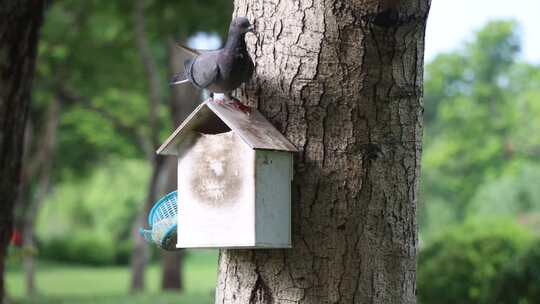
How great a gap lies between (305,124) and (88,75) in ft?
48.5

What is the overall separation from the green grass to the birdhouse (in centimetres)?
916

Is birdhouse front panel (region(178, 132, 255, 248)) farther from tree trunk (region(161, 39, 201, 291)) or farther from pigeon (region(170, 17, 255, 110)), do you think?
tree trunk (region(161, 39, 201, 291))

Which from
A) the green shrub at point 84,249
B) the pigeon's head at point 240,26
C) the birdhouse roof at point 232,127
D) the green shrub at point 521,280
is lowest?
the green shrub at point 521,280

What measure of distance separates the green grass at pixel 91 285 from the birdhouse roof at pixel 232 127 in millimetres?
9159

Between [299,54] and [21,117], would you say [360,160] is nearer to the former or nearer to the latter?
[299,54]

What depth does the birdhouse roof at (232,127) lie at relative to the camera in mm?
2621

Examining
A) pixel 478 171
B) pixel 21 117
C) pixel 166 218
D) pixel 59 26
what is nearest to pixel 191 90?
pixel 59 26

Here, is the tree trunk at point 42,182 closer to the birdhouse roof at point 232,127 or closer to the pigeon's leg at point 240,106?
the birdhouse roof at point 232,127

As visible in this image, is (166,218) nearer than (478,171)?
Yes

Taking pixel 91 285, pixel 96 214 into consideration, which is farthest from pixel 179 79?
pixel 96 214

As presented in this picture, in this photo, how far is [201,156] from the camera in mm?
2809

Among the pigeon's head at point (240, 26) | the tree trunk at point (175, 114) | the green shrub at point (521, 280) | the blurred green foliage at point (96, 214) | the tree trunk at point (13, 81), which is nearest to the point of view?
the pigeon's head at point (240, 26)

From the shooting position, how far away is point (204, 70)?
9.18ft

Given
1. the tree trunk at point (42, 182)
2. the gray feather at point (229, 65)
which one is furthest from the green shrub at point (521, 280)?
the tree trunk at point (42, 182)
